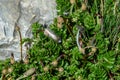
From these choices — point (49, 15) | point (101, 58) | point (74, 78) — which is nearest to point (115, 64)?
point (101, 58)

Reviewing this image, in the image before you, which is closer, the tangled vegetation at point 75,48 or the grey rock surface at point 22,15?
the tangled vegetation at point 75,48

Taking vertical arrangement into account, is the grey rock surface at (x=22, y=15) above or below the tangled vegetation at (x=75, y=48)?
above

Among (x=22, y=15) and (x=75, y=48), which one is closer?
(x=75, y=48)

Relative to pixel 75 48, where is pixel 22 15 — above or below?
above

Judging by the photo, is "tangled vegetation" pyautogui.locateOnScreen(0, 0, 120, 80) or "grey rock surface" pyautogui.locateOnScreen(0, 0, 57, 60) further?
"grey rock surface" pyautogui.locateOnScreen(0, 0, 57, 60)
